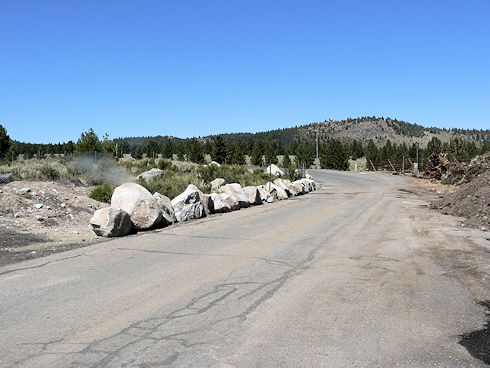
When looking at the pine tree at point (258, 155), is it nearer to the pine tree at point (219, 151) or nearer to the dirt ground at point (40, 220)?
the pine tree at point (219, 151)

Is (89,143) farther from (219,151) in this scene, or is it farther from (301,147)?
(301,147)

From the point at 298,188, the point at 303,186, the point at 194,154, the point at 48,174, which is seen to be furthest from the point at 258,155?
the point at 48,174

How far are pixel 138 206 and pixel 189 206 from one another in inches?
117

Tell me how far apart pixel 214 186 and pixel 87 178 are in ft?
22.0

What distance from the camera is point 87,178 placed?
852 inches

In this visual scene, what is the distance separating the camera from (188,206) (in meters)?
15.1

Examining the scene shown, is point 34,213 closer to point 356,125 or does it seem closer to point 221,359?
point 221,359

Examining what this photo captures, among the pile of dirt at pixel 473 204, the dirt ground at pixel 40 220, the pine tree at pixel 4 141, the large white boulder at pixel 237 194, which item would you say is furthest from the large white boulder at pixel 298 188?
the pine tree at pixel 4 141

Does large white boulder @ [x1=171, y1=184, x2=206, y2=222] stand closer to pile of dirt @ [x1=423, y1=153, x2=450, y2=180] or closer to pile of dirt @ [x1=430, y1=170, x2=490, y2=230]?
pile of dirt @ [x1=430, y1=170, x2=490, y2=230]

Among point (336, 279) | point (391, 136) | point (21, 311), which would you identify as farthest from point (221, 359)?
point (391, 136)

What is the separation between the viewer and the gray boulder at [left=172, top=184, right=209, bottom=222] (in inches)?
583

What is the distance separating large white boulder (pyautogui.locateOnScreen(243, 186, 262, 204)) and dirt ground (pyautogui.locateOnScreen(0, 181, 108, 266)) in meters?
7.30

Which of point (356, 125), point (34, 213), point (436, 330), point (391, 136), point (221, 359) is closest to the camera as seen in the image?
point (221, 359)

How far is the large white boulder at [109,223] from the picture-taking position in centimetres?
1091
